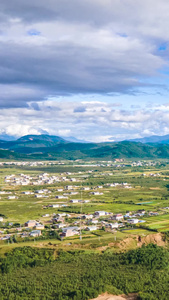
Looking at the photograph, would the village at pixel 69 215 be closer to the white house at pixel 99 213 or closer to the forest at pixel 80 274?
the white house at pixel 99 213

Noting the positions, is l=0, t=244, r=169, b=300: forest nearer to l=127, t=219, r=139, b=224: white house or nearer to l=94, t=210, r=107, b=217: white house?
l=127, t=219, r=139, b=224: white house

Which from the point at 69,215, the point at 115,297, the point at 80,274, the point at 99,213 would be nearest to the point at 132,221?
the point at 99,213

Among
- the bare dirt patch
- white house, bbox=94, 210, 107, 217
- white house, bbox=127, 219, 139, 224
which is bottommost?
the bare dirt patch

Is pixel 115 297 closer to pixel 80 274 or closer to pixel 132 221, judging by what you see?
pixel 80 274

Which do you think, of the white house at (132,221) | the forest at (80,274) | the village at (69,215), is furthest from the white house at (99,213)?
the forest at (80,274)

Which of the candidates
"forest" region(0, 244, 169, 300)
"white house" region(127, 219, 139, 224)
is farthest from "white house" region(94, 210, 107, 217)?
"forest" region(0, 244, 169, 300)

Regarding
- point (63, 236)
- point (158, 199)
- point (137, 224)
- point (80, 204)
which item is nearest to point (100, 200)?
point (80, 204)

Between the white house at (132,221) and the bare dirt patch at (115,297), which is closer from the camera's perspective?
the bare dirt patch at (115,297)

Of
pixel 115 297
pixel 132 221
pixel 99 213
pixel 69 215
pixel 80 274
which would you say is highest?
pixel 99 213
